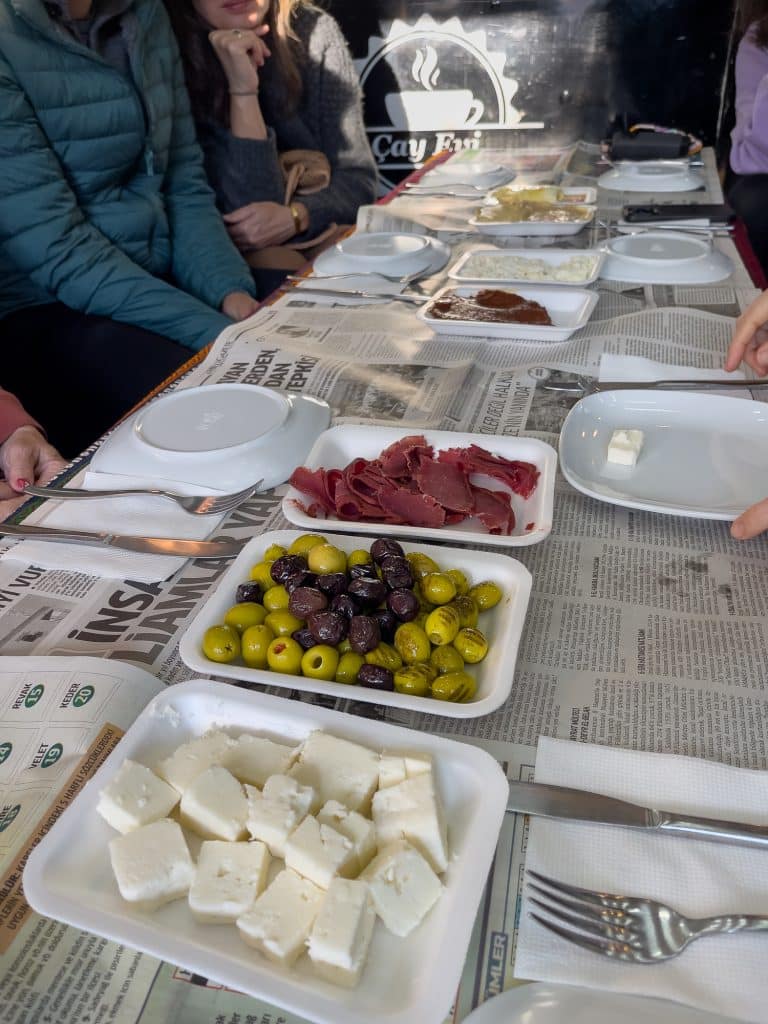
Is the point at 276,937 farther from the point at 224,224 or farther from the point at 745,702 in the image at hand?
the point at 224,224

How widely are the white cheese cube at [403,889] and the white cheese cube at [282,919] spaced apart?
4cm

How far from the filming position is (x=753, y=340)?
4.37ft

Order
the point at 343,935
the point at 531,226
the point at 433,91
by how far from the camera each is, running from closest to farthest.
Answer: the point at 343,935 < the point at 531,226 < the point at 433,91

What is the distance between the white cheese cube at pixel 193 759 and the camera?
63 cm

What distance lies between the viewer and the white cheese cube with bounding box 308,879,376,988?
1.65 ft

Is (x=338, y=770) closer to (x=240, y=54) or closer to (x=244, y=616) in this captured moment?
(x=244, y=616)

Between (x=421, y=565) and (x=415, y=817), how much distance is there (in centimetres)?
32

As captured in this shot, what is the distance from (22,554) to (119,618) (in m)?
0.20

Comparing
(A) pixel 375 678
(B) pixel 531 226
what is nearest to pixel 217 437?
(A) pixel 375 678

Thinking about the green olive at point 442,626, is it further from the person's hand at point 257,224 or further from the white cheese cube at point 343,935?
the person's hand at point 257,224

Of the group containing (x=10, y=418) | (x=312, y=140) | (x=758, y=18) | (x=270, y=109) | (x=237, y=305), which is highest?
(x=758, y=18)

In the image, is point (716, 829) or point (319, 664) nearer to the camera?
point (716, 829)

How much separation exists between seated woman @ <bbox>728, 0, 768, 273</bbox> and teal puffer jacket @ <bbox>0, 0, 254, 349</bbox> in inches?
69.4

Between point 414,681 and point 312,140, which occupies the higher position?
point 312,140
